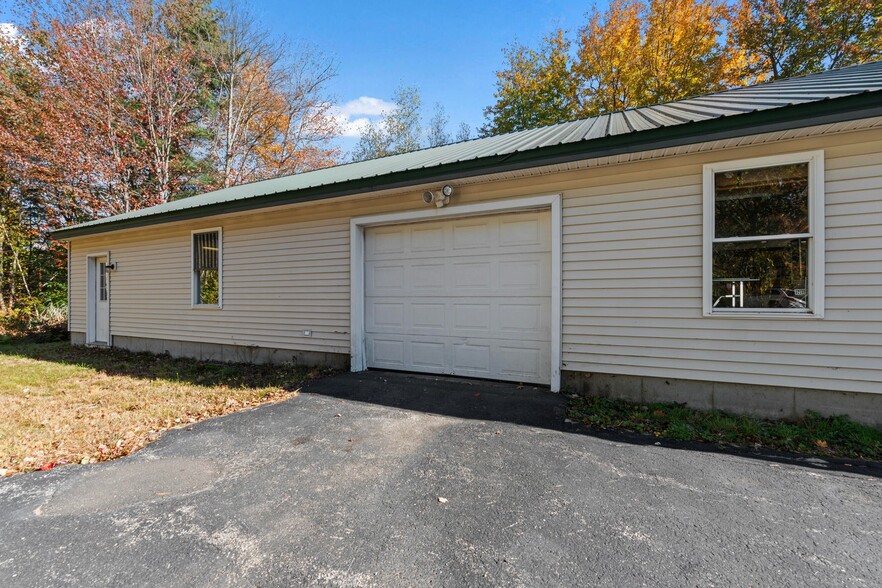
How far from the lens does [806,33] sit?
12.9 meters

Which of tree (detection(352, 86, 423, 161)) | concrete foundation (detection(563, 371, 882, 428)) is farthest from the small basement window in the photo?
tree (detection(352, 86, 423, 161))

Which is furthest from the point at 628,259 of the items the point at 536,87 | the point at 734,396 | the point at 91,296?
the point at 536,87

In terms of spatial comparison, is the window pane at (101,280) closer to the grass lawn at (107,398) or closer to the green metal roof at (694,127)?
the grass lawn at (107,398)

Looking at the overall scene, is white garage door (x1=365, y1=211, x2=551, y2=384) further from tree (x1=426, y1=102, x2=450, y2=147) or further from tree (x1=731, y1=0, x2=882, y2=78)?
tree (x1=426, y1=102, x2=450, y2=147)

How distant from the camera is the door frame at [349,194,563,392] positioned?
4.59m

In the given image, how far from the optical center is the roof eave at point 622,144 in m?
3.16

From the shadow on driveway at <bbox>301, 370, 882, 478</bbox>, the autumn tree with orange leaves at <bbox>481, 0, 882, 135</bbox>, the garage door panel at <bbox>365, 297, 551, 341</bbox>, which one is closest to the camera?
the shadow on driveway at <bbox>301, 370, 882, 478</bbox>

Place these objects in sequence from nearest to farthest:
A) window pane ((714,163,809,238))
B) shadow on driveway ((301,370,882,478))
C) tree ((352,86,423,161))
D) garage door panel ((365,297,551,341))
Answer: shadow on driveway ((301,370,882,478)) < window pane ((714,163,809,238)) < garage door panel ((365,297,551,341)) < tree ((352,86,423,161))

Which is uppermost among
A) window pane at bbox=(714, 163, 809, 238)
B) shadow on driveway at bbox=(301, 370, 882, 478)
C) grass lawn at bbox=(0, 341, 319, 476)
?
window pane at bbox=(714, 163, 809, 238)

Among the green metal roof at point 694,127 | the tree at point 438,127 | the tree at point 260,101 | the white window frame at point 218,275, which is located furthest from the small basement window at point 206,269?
the tree at point 438,127

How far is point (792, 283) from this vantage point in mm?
3721

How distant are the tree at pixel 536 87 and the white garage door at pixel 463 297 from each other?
1285 cm

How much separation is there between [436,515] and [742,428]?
9.94 feet

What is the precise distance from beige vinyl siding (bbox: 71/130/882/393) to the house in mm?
16
